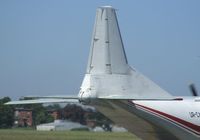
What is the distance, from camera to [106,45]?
21.6m

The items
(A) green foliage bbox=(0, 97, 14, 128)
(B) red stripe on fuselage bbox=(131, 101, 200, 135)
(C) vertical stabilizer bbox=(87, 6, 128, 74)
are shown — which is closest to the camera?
(C) vertical stabilizer bbox=(87, 6, 128, 74)

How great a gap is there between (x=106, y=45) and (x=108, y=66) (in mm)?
865

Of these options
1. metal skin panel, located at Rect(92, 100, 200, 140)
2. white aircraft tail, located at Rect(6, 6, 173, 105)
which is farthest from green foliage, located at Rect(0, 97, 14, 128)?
white aircraft tail, located at Rect(6, 6, 173, 105)

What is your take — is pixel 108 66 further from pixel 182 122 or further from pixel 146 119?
pixel 182 122

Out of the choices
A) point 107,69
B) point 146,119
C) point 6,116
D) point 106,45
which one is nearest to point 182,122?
point 146,119

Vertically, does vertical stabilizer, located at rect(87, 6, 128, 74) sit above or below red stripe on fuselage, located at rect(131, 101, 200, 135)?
above

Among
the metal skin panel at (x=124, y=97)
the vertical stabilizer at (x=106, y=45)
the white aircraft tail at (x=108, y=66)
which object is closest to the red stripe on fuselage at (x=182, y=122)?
the metal skin panel at (x=124, y=97)

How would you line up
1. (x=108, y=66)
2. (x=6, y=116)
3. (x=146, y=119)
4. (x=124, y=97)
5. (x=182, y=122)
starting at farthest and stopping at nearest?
(x=6, y=116) → (x=182, y=122) → (x=146, y=119) → (x=108, y=66) → (x=124, y=97)

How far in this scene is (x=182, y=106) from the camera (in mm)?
24250

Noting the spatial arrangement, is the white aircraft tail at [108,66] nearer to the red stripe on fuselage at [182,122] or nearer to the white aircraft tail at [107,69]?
the white aircraft tail at [107,69]

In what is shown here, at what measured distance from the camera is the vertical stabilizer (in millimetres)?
21406

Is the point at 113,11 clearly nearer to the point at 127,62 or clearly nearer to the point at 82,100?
the point at 127,62

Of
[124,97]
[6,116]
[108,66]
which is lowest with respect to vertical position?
[6,116]

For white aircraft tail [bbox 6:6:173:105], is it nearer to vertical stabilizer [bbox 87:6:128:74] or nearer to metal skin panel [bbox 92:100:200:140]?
vertical stabilizer [bbox 87:6:128:74]
